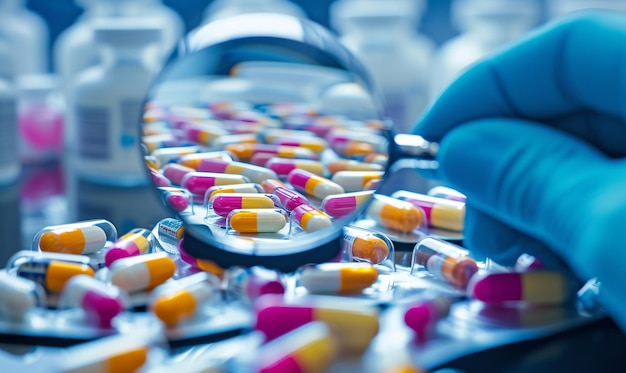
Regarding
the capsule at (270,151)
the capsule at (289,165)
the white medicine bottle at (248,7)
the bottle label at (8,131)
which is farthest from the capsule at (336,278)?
the white medicine bottle at (248,7)

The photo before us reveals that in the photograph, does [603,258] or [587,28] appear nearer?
[603,258]

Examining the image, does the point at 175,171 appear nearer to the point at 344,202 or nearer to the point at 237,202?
the point at 237,202

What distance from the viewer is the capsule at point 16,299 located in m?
0.75

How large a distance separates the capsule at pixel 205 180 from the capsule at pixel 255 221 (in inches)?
4.3

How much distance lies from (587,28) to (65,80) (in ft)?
4.27

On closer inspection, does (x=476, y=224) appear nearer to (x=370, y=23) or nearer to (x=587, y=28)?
(x=587, y=28)

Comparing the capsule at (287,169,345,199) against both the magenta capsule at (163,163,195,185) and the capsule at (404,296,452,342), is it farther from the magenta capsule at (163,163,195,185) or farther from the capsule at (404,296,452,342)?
the capsule at (404,296,452,342)

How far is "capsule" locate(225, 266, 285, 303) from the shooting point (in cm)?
78

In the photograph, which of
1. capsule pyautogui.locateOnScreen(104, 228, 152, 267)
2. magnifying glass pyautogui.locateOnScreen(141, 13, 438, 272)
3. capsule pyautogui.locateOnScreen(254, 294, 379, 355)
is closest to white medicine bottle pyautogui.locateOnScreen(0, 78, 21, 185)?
magnifying glass pyautogui.locateOnScreen(141, 13, 438, 272)

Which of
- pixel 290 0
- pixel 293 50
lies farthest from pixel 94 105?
pixel 290 0

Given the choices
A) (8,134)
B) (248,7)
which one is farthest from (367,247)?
(248,7)

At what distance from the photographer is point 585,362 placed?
2.31ft

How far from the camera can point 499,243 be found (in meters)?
0.92

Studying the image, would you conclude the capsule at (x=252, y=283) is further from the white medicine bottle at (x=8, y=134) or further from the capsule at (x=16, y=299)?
the white medicine bottle at (x=8, y=134)
